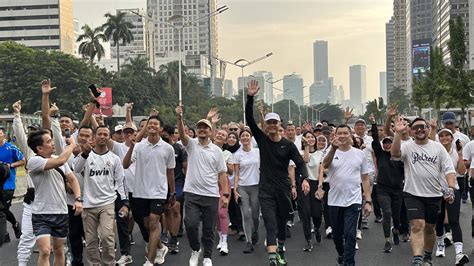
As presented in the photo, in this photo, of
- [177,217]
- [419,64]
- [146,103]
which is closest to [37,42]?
[146,103]

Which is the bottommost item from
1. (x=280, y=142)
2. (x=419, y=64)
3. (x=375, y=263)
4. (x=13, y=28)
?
(x=375, y=263)

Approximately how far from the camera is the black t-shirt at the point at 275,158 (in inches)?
347

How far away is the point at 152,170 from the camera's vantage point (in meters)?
9.01

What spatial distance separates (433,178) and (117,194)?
409cm

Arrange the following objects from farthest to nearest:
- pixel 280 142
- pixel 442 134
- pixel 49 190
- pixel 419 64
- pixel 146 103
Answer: pixel 419 64
pixel 146 103
pixel 442 134
pixel 280 142
pixel 49 190

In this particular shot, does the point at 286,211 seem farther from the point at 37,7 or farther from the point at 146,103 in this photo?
the point at 37,7

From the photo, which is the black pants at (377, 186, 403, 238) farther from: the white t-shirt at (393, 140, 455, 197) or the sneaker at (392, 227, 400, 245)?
the white t-shirt at (393, 140, 455, 197)

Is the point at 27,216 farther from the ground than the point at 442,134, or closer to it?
closer to it

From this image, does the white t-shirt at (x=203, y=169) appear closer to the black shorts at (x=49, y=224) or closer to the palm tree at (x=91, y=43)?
the black shorts at (x=49, y=224)

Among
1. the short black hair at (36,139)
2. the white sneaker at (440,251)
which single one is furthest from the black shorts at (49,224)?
the white sneaker at (440,251)

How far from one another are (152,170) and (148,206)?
51cm

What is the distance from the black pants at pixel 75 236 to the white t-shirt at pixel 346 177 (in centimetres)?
338

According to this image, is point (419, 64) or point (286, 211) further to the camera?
point (419, 64)

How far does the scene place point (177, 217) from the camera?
10438 mm
